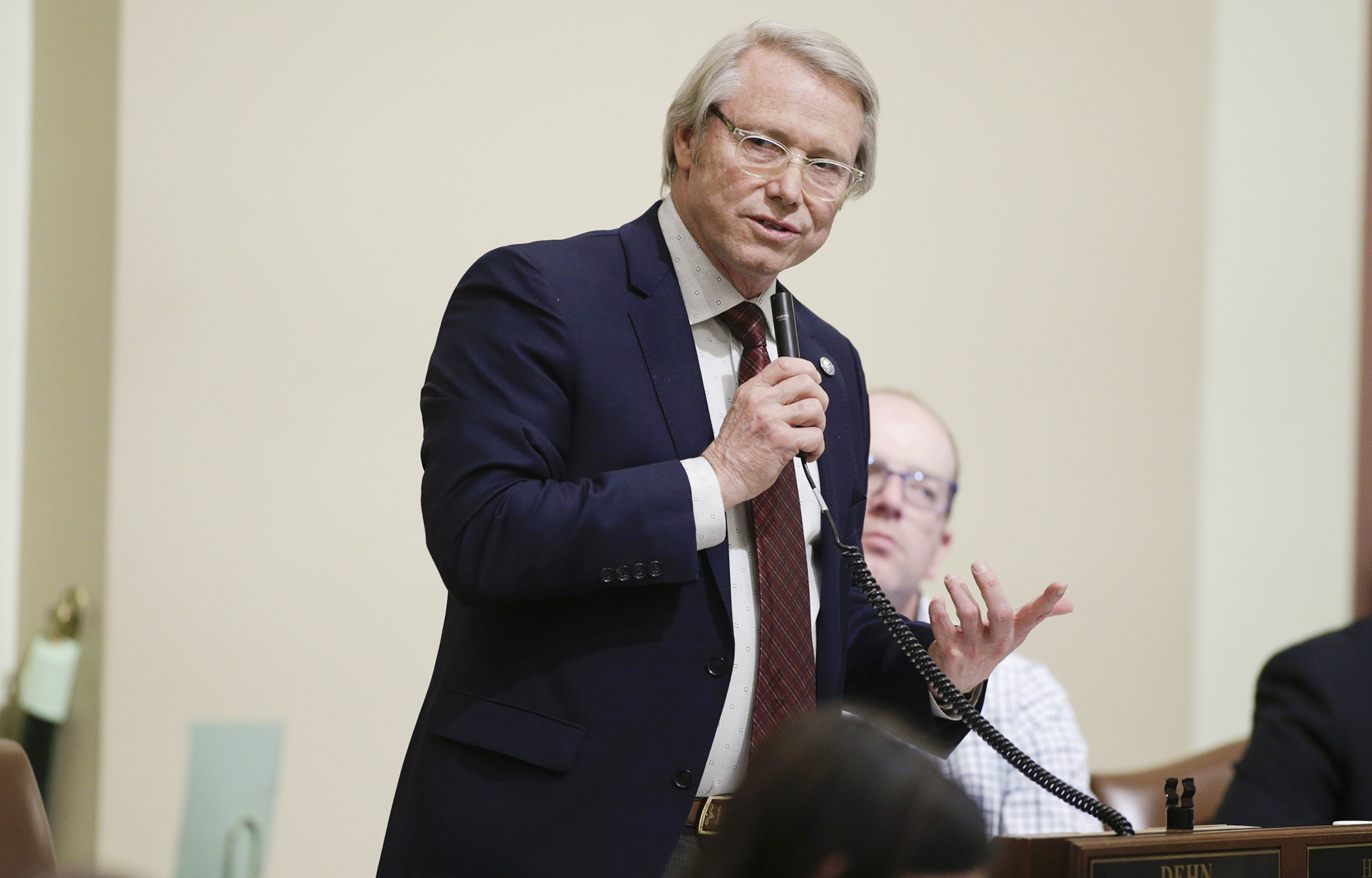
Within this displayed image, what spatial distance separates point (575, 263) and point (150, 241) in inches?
63.4

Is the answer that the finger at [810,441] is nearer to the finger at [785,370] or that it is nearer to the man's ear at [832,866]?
the finger at [785,370]

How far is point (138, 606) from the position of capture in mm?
2783

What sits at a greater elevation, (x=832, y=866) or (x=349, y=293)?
(x=349, y=293)

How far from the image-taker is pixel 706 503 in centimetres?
141

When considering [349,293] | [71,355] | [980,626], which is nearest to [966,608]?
[980,626]

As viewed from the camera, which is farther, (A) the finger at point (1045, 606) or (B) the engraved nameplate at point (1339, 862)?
(A) the finger at point (1045, 606)

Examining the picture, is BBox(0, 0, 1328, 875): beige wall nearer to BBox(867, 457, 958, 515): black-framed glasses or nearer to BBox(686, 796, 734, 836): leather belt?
BBox(867, 457, 958, 515): black-framed glasses

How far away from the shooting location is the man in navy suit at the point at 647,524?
1393 mm

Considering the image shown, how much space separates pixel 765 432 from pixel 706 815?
429 millimetres

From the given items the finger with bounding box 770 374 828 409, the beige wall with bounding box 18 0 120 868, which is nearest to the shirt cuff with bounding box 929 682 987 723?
the finger with bounding box 770 374 828 409

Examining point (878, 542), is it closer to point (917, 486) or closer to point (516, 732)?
point (917, 486)

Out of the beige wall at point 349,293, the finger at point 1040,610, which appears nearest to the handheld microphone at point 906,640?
the finger at point 1040,610

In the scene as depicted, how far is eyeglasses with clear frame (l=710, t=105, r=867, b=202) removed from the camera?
62.2 inches

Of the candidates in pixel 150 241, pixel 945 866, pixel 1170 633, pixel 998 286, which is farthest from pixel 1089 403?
pixel 945 866
